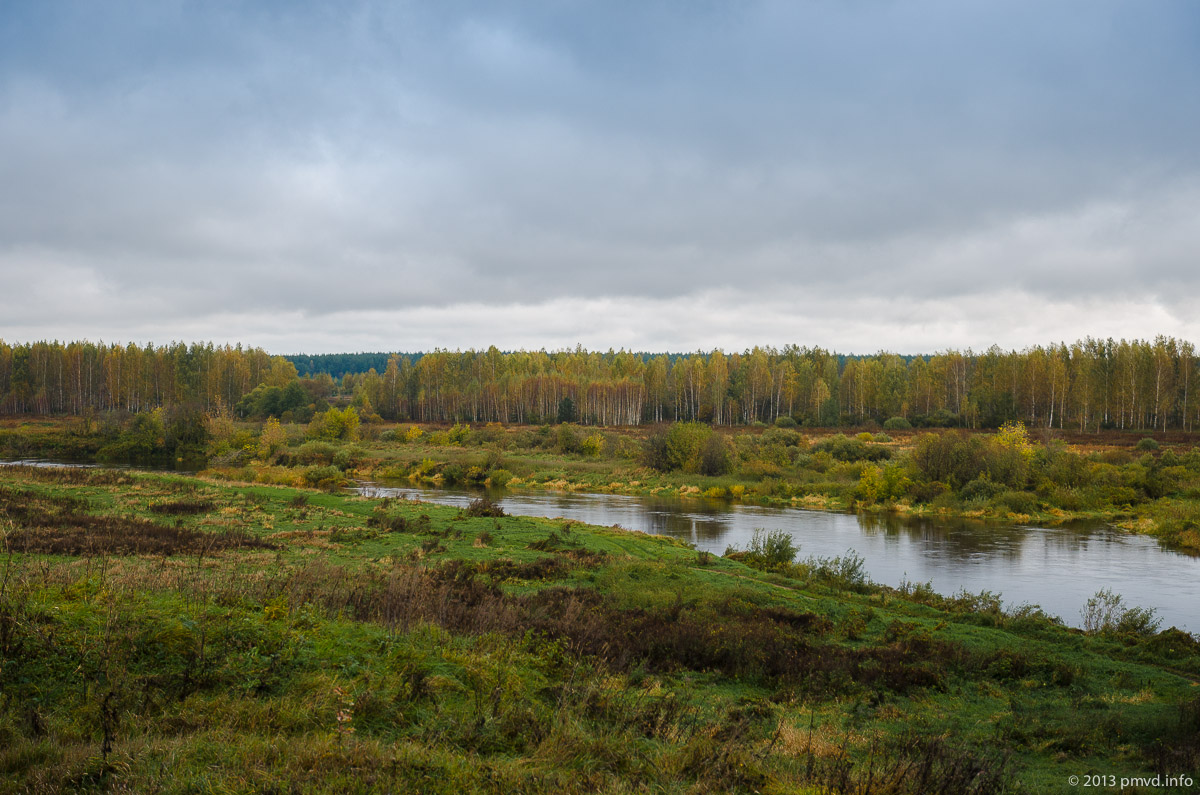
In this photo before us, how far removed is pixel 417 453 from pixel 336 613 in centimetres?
6153

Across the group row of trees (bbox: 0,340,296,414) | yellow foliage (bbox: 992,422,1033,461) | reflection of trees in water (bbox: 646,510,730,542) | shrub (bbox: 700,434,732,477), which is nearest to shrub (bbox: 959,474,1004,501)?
yellow foliage (bbox: 992,422,1033,461)

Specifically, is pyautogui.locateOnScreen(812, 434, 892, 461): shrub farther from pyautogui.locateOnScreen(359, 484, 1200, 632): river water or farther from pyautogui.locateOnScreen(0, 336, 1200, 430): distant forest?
pyautogui.locateOnScreen(0, 336, 1200, 430): distant forest

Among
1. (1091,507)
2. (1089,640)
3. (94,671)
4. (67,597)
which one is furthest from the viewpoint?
(1091,507)

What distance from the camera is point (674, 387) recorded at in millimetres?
111438

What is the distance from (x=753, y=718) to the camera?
9.31 m

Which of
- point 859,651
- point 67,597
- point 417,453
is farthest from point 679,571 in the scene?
point 417,453

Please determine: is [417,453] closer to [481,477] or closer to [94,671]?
[481,477]

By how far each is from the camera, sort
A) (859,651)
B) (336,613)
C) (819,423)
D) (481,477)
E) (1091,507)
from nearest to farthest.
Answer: (336,613), (859,651), (1091,507), (481,477), (819,423)

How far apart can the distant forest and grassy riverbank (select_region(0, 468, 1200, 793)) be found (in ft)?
258

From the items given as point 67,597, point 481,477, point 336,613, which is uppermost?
point 67,597

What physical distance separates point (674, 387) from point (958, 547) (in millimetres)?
79347

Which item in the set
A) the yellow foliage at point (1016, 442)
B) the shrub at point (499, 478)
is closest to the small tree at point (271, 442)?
A: the shrub at point (499, 478)

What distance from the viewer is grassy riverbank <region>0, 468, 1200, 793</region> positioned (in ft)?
18.7

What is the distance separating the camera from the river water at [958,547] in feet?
79.5
